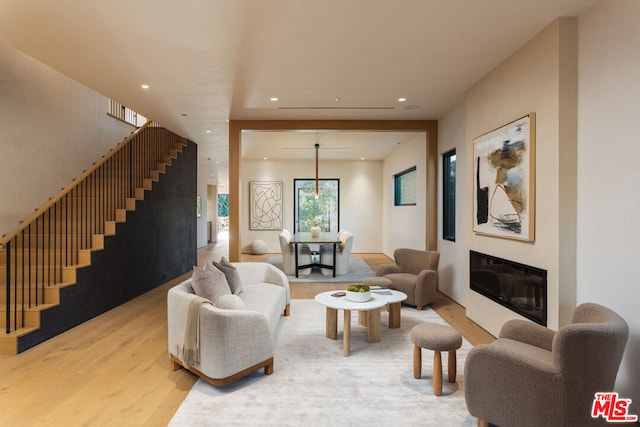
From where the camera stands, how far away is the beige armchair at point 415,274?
14.8 ft

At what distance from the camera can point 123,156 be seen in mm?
5996

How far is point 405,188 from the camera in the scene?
805cm

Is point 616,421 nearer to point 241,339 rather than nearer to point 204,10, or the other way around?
point 241,339

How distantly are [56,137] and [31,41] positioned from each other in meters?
2.74

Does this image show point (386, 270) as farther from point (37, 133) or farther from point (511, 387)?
point (37, 133)

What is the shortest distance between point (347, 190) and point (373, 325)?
6.94 metres

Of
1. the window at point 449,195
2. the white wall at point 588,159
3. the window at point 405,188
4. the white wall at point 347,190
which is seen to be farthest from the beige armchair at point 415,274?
the white wall at point 347,190

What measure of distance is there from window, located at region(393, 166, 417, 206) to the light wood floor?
376 centimetres

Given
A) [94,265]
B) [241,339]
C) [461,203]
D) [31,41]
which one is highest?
[31,41]

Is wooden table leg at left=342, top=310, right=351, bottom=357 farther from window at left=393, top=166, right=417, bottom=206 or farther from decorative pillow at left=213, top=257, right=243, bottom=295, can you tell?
window at left=393, top=166, right=417, bottom=206

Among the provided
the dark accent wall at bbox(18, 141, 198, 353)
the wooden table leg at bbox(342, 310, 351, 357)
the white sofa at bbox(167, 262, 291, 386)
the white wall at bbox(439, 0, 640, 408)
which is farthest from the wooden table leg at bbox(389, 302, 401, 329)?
the dark accent wall at bbox(18, 141, 198, 353)

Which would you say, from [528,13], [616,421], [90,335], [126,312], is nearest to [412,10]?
[528,13]

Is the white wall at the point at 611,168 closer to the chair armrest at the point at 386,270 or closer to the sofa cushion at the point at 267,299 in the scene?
the sofa cushion at the point at 267,299

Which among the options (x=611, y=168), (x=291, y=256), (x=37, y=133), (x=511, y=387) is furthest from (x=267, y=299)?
(x=37, y=133)
